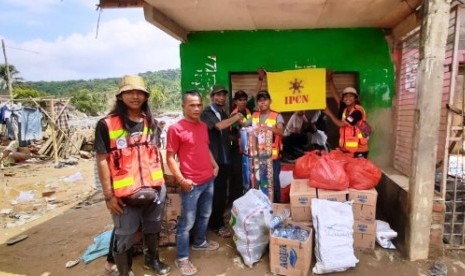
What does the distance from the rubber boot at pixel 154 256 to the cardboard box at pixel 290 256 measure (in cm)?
114

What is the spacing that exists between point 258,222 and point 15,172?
391 inches

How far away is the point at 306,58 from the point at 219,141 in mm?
2143

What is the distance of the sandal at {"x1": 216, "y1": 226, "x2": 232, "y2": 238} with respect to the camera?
12.9 feet

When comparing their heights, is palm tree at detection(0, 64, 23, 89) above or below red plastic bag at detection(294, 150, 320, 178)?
above

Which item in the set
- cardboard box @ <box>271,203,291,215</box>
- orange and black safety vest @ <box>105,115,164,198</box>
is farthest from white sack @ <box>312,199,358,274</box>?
orange and black safety vest @ <box>105,115,164,198</box>

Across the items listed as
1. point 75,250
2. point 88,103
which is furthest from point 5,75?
point 75,250

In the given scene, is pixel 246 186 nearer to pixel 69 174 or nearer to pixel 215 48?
pixel 215 48

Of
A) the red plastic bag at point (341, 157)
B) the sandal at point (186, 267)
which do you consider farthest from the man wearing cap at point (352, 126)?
the sandal at point (186, 267)

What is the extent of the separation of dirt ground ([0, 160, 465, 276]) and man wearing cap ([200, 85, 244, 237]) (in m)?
0.25

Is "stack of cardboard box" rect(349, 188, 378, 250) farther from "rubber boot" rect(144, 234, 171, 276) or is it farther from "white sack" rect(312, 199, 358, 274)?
"rubber boot" rect(144, 234, 171, 276)

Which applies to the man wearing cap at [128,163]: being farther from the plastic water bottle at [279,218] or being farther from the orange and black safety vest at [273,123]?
the orange and black safety vest at [273,123]

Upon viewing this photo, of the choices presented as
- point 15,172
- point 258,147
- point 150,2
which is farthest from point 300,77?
point 15,172

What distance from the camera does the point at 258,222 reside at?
323 centimetres

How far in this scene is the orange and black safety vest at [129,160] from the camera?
2623mm
